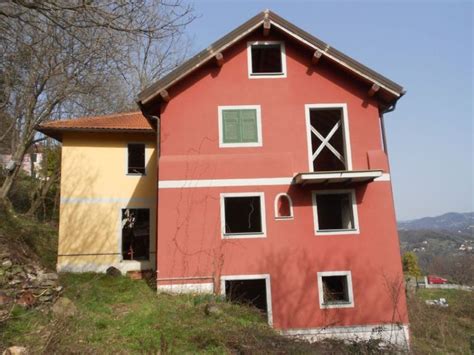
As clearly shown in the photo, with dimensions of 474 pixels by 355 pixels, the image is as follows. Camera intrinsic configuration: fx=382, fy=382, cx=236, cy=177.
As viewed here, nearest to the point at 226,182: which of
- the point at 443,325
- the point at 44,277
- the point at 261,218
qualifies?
the point at 261,218

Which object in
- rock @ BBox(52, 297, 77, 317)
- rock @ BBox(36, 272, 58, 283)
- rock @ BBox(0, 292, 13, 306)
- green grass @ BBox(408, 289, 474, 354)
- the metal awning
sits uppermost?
the metal awning

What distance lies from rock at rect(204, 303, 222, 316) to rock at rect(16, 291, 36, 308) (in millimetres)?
4193

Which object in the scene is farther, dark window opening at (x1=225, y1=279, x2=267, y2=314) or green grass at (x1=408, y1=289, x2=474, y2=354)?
dark window opening at (x1=225, y1=279, x2=267, y2=314)

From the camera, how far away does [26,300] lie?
354 inches

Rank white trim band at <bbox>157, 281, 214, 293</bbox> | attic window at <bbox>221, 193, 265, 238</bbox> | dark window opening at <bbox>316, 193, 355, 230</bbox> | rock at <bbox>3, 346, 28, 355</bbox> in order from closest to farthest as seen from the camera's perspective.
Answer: rock at <bbox>3, 346, 28, 355</bbox>
white trim band at <bbox>157, 281, 214, 293</bbox>
attic window at <bbox>221, 193, 265, 238</bbox>
dark window opening at <bbox>316, 193, 355, 230</bbox>

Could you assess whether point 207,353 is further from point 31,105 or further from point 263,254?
point 31,105

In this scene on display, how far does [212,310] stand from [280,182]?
15.0ft

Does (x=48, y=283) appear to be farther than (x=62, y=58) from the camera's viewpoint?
No

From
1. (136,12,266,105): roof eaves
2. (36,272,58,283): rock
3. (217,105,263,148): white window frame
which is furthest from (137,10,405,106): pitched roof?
(36,272,58,283): rock

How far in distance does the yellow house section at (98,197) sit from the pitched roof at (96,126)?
18.2 inches

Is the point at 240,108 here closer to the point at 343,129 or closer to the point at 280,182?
the point at 280,182

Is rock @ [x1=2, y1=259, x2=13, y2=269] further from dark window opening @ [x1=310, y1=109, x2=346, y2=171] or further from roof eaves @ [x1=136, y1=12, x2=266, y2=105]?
dark window opening @ [x1=310, y1=109, x2=346, y2=171]

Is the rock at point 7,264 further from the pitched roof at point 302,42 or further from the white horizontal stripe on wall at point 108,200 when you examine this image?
the white horizontal stripe on wall at point 108,200

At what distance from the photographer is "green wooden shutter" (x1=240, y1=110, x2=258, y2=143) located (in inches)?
506
